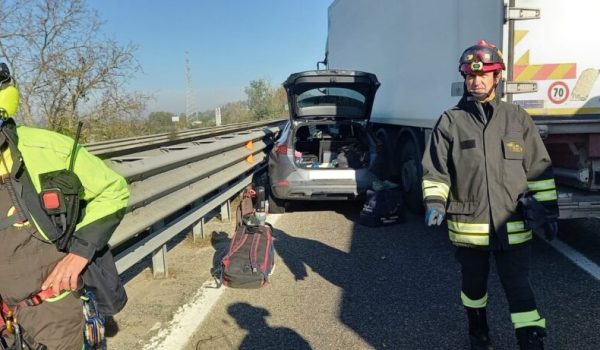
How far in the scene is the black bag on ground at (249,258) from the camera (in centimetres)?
431

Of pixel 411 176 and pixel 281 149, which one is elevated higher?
pixel 281 149

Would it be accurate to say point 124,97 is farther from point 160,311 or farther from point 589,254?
point 589,254

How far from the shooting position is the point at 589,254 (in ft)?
15.8

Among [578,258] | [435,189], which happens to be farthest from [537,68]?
[435,189]

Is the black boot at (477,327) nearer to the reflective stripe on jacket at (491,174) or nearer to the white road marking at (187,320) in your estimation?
the reflective stripe on jacket at (491,174)

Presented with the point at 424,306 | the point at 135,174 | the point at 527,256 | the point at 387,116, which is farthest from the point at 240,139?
the point at 527,256

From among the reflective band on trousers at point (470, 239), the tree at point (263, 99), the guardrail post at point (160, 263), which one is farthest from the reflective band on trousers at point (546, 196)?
the tree at point (263, 99)

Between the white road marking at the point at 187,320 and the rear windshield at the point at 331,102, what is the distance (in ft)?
13.9

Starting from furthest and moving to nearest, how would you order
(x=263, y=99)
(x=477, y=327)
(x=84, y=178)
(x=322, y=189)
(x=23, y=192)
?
(x=263, y=99), (x=322, y=189), (x=477, y=327), (x=84, y=178), (x=23, y=192)

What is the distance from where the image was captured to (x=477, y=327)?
123 inches

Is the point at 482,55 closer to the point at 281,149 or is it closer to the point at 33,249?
the point at 33,249

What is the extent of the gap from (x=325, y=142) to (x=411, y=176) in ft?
6.27

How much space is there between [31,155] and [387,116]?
7068 mm

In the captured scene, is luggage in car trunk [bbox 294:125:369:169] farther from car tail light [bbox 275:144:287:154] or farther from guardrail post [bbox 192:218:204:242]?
guardrail post [bbox 192:218:204:242]
